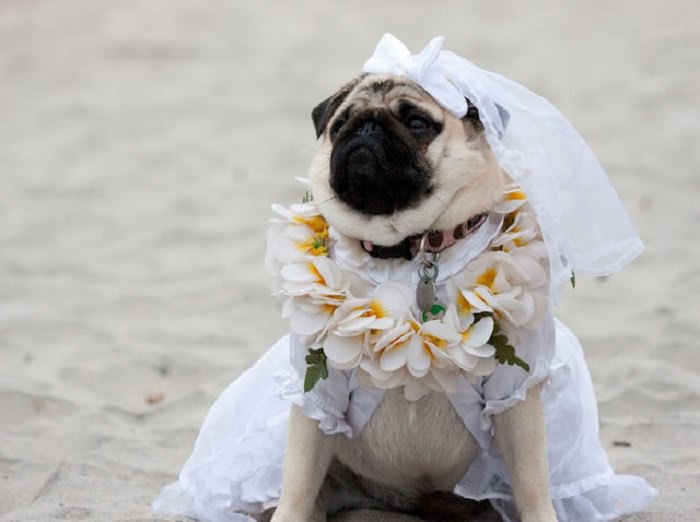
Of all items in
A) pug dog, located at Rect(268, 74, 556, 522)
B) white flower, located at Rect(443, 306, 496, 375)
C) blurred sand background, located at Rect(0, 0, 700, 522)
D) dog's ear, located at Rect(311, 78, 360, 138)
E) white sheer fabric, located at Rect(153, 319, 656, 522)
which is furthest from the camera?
blurred sand background, located at Rect(0, 0, 700, 522)

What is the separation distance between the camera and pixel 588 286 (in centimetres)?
544

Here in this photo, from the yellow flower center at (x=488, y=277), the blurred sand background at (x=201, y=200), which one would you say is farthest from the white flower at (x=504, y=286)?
the blurred sand background at (x=201, y=200)

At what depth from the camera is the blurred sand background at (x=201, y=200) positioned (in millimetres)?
3932

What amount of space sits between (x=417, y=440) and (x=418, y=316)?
33 cm

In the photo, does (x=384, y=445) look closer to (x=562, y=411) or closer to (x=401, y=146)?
(x=562, y=411)

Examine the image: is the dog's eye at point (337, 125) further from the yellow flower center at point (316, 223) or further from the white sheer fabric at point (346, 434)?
the white sheer fabric at point (346, 434)

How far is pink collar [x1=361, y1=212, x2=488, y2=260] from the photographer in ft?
9.08

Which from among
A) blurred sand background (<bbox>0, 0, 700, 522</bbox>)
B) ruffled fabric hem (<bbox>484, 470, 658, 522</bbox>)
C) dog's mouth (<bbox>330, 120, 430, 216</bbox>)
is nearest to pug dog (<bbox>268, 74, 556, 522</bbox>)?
dog's mouth (<bbox>330, 120, 430, 216</bbox>)

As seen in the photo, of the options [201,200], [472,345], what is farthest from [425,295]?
[201,200]

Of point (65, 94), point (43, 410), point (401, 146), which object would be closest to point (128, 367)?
point (43, 410)

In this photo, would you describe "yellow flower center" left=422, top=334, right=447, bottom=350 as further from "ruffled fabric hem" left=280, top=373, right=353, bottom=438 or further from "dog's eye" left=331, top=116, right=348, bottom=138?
"dog's eye" left=331, top=116, right=348, bottom=138

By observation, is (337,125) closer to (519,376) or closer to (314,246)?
(314,246)

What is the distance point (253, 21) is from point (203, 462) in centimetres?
681

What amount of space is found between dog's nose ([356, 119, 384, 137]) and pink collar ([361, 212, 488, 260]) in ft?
0.84
